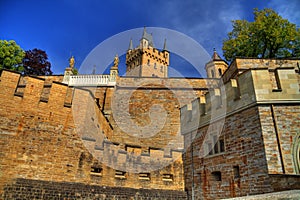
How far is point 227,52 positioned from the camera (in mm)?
22938

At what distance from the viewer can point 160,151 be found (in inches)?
431

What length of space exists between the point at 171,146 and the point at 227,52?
12.2m

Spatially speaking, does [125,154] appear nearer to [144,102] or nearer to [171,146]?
[171,146]

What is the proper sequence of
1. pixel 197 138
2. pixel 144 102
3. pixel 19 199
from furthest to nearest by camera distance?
pixel 144 102 < pixel 197 138 < pixel 19 199

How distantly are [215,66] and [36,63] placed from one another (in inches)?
941

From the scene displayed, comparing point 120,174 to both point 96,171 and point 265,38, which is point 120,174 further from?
point 265,38

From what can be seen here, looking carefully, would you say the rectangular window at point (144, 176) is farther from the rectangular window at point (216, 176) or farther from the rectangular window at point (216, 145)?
the rectangular window at point (216, 145)

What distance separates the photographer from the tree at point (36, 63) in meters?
26.7

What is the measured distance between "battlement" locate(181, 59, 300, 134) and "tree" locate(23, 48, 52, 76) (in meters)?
21.4

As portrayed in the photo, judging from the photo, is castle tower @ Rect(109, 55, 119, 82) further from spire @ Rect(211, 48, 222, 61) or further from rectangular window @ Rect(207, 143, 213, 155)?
spire @ Rect(211, 48, 222, 61)

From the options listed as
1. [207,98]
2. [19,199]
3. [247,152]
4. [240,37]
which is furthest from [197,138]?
[240,37]

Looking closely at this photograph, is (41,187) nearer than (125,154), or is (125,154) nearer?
(41,187)

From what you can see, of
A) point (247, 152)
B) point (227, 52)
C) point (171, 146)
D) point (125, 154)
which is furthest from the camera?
point (227, 52)

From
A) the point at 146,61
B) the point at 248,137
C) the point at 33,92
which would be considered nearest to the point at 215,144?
the point at 248,137
